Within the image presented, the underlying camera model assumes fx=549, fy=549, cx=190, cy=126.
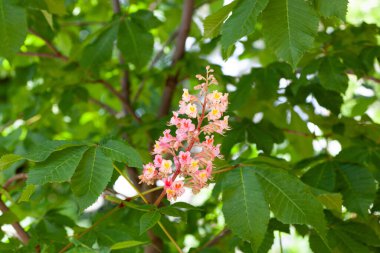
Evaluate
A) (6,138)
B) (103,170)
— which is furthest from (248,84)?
(6,138)

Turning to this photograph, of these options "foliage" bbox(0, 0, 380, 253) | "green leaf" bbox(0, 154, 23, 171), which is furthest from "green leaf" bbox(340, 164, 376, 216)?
"green leaf" bbox(0, 154, 23, 171)

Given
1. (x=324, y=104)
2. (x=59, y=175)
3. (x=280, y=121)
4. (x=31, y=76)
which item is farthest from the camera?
(x=31, y=76)

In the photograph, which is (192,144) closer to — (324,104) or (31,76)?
(324,104)

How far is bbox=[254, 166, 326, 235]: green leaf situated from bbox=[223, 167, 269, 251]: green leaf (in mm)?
24

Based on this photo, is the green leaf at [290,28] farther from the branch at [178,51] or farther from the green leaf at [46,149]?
the branch at [178,51]

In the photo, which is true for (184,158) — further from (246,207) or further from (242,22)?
(242,22)

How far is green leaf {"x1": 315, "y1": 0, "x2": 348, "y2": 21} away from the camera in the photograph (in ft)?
2.89

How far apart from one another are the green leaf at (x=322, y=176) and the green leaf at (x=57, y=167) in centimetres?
57

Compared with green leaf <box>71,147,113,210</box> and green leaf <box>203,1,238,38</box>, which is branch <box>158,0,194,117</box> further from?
green leaf <box>71,147,113,210</box>

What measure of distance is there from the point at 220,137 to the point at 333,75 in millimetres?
345

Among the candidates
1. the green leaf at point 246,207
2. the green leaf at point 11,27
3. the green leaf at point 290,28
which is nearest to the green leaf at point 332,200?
the green leaf at point 246,207

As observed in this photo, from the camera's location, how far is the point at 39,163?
3.04 feet

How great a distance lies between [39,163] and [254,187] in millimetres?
368

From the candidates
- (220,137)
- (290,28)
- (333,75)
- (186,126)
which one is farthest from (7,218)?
(333,75)
